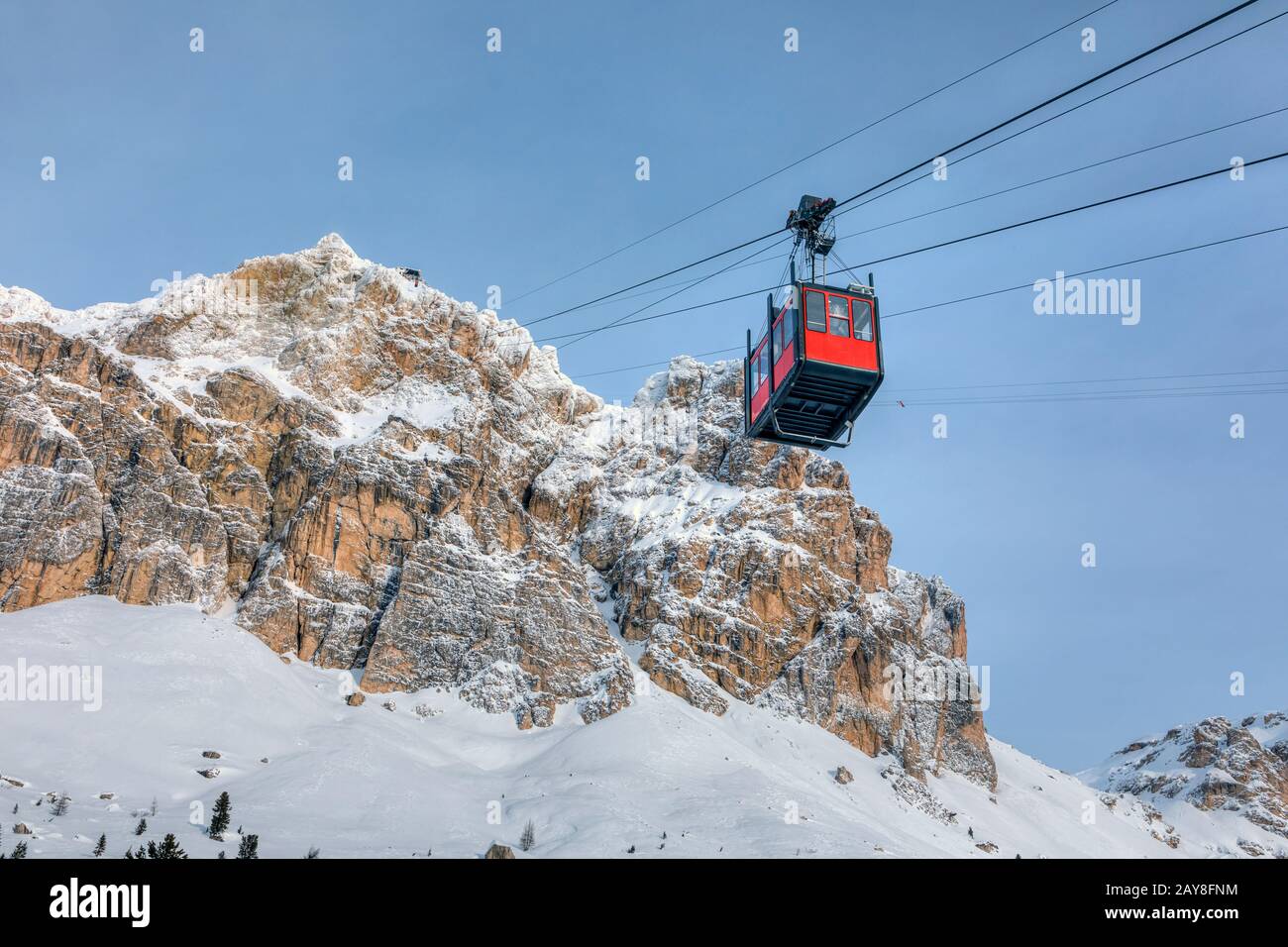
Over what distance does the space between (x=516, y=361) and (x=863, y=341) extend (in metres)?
105

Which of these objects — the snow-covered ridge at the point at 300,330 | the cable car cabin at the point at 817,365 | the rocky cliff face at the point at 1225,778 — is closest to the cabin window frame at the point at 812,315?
the cable car cabin at the point at 817,365

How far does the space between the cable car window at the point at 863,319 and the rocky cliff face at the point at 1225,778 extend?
164 m

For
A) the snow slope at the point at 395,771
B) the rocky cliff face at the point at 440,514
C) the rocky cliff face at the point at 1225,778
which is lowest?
the rocky cliff face at the point at 1225,778

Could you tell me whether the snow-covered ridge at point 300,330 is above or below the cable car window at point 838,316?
above

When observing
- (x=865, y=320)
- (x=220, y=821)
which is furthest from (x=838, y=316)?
(x=220, y=821)

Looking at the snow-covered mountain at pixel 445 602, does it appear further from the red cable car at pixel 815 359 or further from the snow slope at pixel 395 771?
the red cable car at pixel 815 359

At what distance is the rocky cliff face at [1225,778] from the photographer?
16738 cm

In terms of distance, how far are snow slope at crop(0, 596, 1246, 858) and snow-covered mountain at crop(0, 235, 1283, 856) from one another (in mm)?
386

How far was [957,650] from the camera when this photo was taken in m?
125

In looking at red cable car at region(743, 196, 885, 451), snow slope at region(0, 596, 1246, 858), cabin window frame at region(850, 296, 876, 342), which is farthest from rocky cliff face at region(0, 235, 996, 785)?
cabin window frame at region(850, 296, 876, 342)

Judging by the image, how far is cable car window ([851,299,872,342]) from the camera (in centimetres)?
2828
